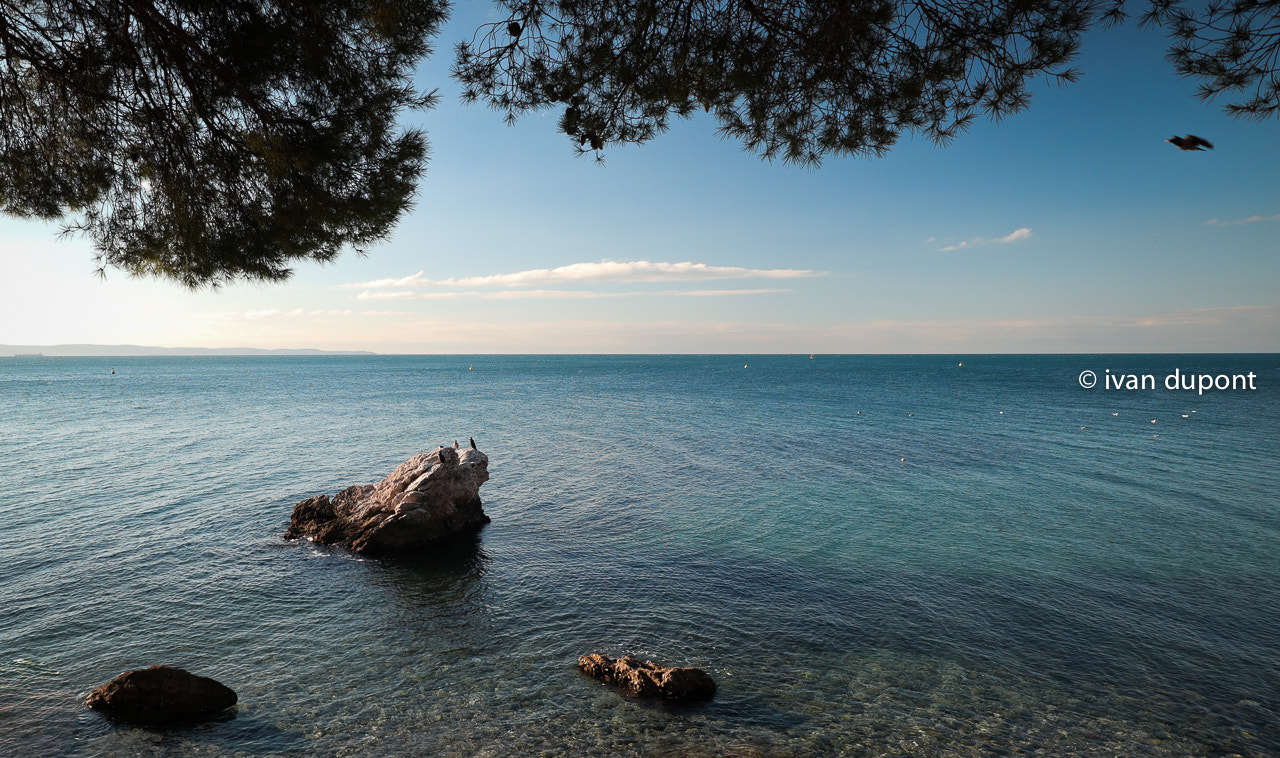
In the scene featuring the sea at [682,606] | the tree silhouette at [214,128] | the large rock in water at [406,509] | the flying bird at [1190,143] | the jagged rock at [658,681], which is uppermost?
the tree silhouette at [214,128]

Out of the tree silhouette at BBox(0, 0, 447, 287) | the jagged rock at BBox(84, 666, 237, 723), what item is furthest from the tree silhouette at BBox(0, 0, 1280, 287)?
the jagged rock at BBox(84, 666, 237, 723)

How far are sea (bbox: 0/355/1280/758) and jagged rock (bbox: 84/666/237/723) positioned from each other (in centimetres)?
26

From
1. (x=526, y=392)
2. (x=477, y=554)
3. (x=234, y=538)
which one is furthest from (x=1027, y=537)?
(x=526, y=392)

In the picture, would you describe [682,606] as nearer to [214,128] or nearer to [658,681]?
[658,681]

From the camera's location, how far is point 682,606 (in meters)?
12.8

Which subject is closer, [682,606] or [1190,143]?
[1190,143]

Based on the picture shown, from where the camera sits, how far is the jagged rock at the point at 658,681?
9.02m

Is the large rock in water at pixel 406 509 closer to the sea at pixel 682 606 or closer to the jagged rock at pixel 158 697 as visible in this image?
the sea at pixel 682 606

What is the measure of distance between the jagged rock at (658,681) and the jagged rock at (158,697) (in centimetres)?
610

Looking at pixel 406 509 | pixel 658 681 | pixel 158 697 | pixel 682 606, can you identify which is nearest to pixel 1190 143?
pixel 658 681

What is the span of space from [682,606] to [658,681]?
3663mm

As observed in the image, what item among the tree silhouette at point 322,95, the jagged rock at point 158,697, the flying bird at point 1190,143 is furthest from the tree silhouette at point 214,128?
the flying bird at point 1190,143

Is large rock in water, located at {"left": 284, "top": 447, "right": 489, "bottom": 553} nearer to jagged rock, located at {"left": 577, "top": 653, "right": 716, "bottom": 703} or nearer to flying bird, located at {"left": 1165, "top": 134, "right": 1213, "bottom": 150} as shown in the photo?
jagged rock, located at {"left": 577, "top": 653, "right": 716, "bottom": 703}

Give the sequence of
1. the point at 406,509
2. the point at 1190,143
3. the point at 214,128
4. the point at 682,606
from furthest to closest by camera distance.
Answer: the point at 406,509
the point at 682,606
the point at 214,128
the point at 1190,143
